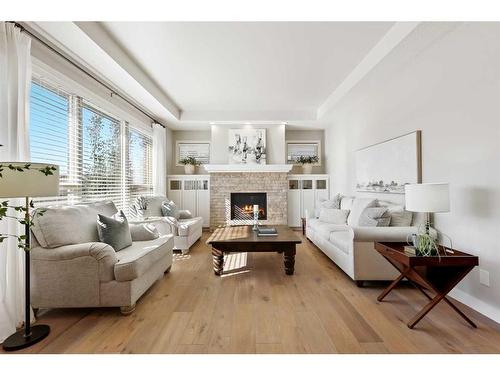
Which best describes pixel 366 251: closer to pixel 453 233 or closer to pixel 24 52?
pixel 453 233

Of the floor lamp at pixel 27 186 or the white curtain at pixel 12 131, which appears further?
the white curtain at pixel 12 131

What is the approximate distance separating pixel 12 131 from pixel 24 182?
0.70 meters

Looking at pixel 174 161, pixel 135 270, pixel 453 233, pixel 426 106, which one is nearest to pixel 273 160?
pixel 174 161

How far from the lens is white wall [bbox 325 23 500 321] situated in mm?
2066

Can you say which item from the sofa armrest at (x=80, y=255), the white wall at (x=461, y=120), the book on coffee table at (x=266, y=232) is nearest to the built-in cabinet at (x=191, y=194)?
the book on coffee table at (x=266, y=232)

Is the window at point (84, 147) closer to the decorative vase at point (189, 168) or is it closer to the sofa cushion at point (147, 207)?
the sofa cushion at point (147, 207)

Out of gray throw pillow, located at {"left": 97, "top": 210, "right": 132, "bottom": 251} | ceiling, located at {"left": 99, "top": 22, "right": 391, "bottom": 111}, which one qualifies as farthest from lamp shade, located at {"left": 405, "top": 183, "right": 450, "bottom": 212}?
gray throw pillow, located at {"left": 97, "top": 210, "right": 132, "bottom": 251}

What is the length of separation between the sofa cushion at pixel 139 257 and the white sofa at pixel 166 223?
30.2 inches

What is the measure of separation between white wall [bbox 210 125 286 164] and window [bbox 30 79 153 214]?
1805mm

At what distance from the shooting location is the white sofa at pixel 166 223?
3922 millimetres

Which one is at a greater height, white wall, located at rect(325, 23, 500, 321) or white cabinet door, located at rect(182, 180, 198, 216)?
white wall, located at rect(325, 23, 500, 321)

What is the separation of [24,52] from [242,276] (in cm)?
308

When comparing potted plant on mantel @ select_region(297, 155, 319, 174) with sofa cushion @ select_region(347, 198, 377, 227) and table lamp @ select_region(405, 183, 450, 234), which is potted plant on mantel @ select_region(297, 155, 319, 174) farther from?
table lamp @ select_region(405, 183, 450, 234)

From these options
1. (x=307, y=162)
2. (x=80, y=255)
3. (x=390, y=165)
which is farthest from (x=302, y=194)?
(x=80, y=255)
